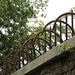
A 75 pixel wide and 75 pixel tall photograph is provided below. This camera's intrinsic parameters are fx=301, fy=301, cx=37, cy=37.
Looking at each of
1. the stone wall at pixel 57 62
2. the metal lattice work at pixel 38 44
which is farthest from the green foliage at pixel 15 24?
the stone wall at pixel 57 62

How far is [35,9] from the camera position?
60.8 feet

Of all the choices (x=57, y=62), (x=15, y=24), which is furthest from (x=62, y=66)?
(x=15, y=24)

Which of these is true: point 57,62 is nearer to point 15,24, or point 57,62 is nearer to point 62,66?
point 62,66

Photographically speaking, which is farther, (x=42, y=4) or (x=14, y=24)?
(x=42, y=4)

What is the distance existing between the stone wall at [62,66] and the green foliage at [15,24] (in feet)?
31.6

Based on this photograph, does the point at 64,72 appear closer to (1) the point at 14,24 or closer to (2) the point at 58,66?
(2) the point at 58,66

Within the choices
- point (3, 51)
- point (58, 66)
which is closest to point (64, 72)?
point (58, 66)

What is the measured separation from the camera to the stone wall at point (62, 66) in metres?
5.83

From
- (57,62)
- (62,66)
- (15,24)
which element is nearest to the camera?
(62,66)

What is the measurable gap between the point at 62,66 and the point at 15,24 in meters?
11.1

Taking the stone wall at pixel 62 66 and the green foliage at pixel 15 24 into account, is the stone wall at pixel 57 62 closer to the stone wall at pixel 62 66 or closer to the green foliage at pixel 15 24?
the stone wall at pixel 62 66

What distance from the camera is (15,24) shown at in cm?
1703

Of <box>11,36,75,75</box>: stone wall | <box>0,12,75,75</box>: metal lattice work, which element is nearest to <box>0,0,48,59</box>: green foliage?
<box>0,12,75,75</box>: metal lattice work

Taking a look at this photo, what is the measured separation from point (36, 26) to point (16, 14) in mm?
1951
